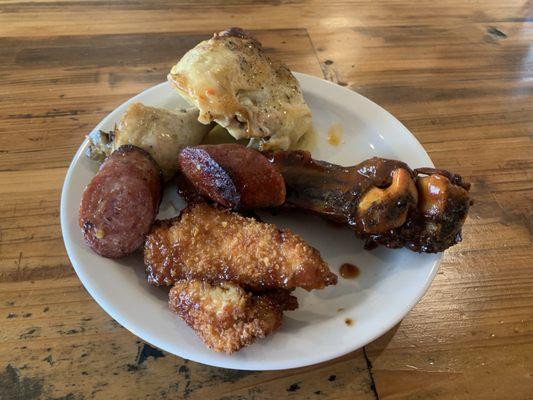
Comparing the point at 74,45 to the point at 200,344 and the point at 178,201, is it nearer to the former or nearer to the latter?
the point at 178,201

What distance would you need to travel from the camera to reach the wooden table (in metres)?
1.27

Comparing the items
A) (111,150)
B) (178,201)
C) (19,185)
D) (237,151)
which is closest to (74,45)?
(19,185)

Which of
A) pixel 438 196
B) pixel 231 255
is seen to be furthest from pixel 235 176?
pixel 438 196

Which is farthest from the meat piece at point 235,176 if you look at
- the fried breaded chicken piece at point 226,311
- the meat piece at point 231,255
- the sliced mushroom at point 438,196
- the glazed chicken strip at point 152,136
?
the sliced mushroom at point 438,196

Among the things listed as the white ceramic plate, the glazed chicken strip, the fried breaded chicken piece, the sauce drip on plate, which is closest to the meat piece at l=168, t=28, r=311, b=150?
the glazed chicken strip

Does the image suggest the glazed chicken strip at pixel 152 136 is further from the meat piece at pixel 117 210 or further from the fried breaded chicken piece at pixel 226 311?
the fried breaded chicken piece at pixel 226 311

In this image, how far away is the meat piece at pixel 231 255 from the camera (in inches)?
48.7

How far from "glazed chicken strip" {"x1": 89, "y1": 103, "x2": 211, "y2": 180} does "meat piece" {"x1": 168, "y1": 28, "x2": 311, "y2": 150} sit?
0.12 metres

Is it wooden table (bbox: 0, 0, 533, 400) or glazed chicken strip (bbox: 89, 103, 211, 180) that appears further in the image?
glazed chicken strip (bbox: 89, 103, 211, 180)

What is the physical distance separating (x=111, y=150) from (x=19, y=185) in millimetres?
485

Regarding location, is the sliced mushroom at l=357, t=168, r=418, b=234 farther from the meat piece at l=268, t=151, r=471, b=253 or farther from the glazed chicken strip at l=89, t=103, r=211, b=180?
the glazed chicken strip at l=89, t=103, r=211, b=180

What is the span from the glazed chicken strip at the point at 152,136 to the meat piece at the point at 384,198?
0.37 m

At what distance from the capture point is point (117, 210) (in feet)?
4.22

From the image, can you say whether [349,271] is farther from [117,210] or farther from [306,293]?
[117,210]
